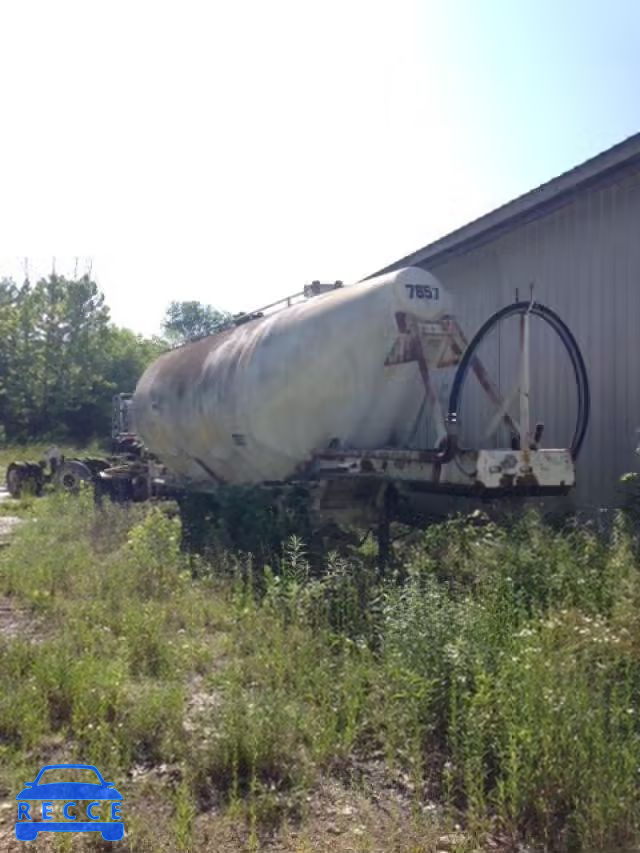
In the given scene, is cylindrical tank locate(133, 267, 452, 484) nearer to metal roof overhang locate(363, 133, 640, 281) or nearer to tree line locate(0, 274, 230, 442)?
metal roof overhang locate(363, 133, 640, 281)

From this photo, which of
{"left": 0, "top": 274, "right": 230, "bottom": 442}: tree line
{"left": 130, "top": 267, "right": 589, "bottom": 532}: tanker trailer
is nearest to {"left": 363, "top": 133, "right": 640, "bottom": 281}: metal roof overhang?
{"left": 130, "top": 267, "right": 589, "bottom": 532}: tanker trailer

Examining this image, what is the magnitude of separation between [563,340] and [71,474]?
12.6 meters

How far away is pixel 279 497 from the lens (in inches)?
330

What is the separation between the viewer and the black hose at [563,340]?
7.05 meters

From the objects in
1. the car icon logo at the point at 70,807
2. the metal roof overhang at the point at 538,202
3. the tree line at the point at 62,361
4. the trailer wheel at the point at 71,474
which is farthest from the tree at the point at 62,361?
the car icon logo at the point at 70,807

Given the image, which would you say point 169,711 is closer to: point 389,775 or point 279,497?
point 389,775

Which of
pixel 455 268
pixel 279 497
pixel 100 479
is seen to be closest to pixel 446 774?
pixel 279 497

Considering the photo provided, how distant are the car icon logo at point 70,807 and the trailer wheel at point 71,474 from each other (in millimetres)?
13597

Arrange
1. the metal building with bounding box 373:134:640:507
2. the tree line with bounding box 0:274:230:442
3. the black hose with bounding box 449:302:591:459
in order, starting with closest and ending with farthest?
1. the black hose with bounding box 449:302:591:459
2. the metal building with bounding box 373:134:640:507
3. the tree line with bounding box 0:274:230:442

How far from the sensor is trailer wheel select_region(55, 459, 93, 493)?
16.9m

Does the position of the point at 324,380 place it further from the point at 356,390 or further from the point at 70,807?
the point at 70,807

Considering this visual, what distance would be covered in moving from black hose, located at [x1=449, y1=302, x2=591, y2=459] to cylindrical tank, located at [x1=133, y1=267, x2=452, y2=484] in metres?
1.03

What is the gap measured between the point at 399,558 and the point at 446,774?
12.6 ft

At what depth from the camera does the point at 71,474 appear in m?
17.5
